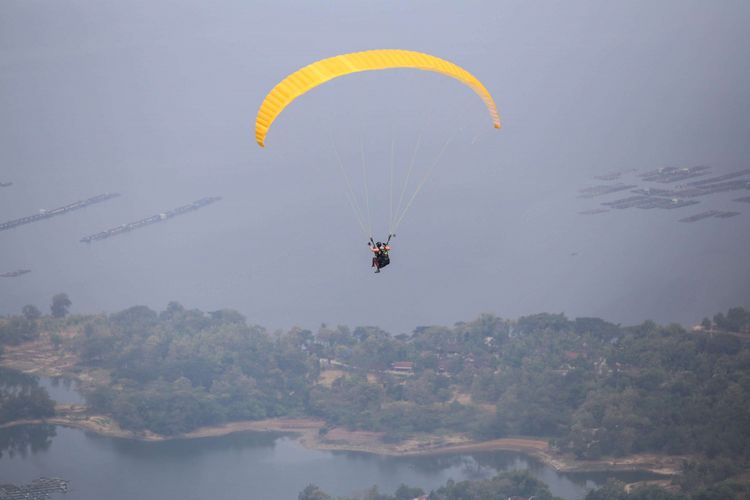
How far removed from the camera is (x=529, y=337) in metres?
30.9

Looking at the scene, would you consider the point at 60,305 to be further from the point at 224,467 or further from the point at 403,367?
the point at 403,367

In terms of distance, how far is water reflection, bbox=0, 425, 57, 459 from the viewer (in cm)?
2906

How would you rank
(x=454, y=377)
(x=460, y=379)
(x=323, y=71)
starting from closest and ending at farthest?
(x=323, y=71)
(x=460, y=379)
(x=454, y=377)

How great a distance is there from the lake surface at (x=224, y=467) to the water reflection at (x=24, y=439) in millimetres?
24

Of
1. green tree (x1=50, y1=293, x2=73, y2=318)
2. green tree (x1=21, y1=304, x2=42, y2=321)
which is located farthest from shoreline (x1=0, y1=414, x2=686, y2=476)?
green tree (x1=50, y1=293, x2=73, y2=318)

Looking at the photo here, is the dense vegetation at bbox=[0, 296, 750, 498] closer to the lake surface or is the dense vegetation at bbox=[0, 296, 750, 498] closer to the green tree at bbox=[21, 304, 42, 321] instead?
the green tree at bbox=[21, 304, 42, 321]

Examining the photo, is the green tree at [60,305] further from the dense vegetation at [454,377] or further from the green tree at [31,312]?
the dense vegetation at [454,377]

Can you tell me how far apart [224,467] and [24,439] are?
5.31m

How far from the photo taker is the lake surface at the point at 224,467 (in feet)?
86.7

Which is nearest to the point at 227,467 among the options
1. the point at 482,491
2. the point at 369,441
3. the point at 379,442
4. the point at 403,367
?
the point at 369,441

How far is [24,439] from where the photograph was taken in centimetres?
2952

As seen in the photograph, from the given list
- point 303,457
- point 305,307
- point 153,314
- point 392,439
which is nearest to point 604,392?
point 392,439

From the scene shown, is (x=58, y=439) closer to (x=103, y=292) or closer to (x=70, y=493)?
(x=70, y=493)

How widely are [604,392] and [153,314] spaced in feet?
46.5
